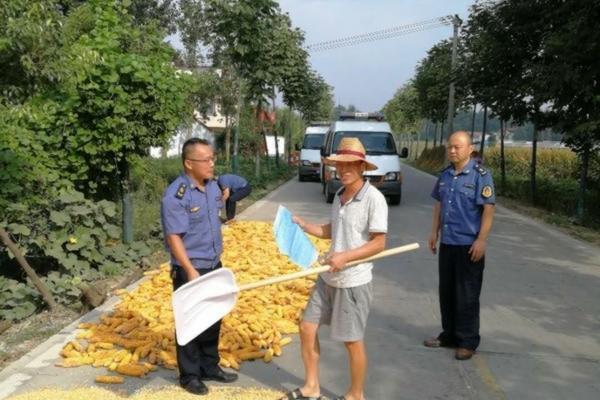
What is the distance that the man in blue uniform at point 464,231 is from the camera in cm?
495

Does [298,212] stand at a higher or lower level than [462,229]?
lower

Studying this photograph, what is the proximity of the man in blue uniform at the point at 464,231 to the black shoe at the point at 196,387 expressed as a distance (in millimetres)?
2111

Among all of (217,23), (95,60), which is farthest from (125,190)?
(217,23)

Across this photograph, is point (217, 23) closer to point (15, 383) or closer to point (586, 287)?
point (586, 287)

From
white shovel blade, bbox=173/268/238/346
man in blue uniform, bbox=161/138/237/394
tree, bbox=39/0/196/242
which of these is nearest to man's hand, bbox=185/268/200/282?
man in blue uniform, bbox=161/138/237/394

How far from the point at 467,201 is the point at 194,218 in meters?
2.24

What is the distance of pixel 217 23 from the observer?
18859 mm

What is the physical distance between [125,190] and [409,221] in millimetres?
6831

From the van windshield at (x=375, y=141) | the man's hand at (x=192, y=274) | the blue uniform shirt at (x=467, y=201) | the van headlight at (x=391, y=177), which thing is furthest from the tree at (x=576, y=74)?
the man's hand at (x=192, y=274)

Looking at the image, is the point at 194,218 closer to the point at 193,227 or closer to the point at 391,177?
the point at 193,227

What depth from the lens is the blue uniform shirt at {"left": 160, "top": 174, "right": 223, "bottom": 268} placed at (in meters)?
4.07

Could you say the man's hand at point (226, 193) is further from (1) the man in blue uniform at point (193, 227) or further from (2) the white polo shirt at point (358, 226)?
(2) the white polo shirt at point (358, 226)

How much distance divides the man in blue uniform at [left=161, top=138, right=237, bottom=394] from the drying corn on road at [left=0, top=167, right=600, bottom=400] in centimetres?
28

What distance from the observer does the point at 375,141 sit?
16969 mm
